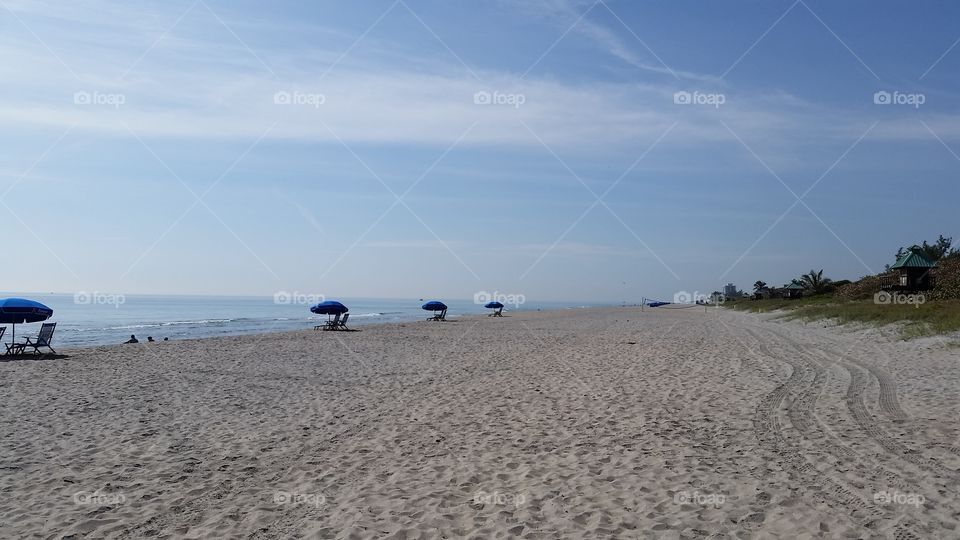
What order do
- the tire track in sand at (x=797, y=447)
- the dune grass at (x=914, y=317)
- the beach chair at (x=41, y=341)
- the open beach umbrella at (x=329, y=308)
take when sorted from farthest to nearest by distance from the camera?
the open beach umbrella at (x=329, y=308)
the dune grass at (x=914, y=317)
the beach chair at (x=41, y=341)
the tire track in sand at (x=797, y=447)

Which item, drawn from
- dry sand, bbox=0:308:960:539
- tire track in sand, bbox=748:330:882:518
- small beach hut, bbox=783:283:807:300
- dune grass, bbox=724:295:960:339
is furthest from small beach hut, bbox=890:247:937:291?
small beach hut, bbox=783:283:807:300

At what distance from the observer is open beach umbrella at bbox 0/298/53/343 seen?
1797 centimetres

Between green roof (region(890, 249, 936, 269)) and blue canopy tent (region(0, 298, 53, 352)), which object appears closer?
blue canopy tent (region(0, 298, 53, 352))

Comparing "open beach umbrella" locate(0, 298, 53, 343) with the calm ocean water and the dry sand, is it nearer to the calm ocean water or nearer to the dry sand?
the dry sand

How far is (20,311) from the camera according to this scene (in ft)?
60.1

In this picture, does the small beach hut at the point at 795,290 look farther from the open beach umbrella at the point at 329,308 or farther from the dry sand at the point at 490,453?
the dry sand at the point at 490,453

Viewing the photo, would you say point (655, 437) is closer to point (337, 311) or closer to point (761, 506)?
point (761, 506)

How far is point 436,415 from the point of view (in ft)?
31.2

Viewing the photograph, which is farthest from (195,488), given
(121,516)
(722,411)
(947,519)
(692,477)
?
(722,411)

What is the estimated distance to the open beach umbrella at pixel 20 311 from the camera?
1797 centimetres

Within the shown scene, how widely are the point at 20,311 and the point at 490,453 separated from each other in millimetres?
17507

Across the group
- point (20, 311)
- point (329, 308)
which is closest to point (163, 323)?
point (329, 308)

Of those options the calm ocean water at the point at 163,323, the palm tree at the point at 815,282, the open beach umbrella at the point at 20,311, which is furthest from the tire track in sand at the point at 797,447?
the palm tree at the point at 815,282

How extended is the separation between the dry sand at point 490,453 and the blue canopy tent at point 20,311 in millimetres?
4722
